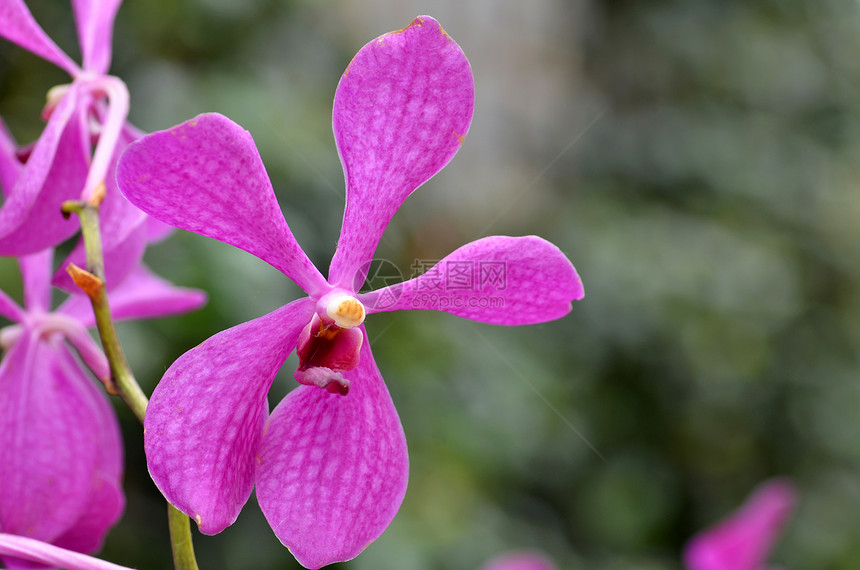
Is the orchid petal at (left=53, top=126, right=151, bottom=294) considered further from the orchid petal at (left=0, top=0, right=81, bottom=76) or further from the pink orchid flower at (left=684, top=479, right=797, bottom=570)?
the pink orchid flower at (left=684, top=479, right=797, bottom=570)

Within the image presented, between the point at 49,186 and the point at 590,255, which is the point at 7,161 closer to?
the point at 49,186

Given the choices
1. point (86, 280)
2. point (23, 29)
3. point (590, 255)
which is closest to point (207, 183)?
point (86, 280)

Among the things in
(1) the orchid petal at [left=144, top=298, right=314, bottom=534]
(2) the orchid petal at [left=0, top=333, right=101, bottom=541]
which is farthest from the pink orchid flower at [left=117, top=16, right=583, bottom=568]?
(2) the orchid petal at [left=0, top=333, right=101, bottom=541]

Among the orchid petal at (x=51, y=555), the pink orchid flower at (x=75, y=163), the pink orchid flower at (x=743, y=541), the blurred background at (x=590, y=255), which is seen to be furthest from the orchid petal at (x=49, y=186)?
the pink orchid flower at (x=743, y=541)

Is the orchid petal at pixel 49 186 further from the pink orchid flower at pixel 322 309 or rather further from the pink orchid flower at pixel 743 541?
the pink orchid flower at pixel 743 541

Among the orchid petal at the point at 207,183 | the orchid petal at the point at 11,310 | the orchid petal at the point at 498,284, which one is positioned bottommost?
the orchid petal at the point at 11,310

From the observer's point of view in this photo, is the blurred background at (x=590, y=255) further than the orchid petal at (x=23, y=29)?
Yes
